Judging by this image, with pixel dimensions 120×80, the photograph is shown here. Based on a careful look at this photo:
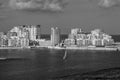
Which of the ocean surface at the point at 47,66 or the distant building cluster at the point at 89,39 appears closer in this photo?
the ocean surface at the point at 47,66

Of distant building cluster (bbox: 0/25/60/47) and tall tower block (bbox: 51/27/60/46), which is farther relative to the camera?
tall tower block (bbox: 51/27/60/46)

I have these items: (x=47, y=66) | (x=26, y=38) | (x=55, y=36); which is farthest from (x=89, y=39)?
(x=47, y=66)

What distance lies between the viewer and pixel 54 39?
12600cm

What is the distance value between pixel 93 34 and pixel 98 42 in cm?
671

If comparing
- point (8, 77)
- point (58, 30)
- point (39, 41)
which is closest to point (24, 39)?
point (39, 41)

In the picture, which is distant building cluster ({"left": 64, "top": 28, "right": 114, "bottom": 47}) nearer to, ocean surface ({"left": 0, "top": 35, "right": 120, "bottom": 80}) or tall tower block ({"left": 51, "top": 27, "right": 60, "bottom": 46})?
tall tower block ({"left": 51, "top": 27, "right": 60, "bottom": 46})

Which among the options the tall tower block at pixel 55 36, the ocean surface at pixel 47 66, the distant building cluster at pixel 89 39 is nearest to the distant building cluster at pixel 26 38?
the tall tower block at pixel 55 36

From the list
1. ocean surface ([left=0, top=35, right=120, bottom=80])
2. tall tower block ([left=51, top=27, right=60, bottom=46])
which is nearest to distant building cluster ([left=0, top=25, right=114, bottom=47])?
tall tower block ([left=51, top=27, right=60, bottom=46])

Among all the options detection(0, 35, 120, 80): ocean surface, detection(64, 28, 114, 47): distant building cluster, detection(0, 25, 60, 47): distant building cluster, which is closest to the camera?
detection(0, 35, 120, 80): ocean surface

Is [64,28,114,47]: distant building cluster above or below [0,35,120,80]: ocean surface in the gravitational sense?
above

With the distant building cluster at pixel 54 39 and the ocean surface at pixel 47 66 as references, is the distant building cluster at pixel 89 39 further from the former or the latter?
the ocean surface at pixel 47 66

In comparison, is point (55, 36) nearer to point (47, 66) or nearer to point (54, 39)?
point (54, 39)

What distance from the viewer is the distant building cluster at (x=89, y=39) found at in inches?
4673

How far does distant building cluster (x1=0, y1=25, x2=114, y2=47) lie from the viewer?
4722 inches
